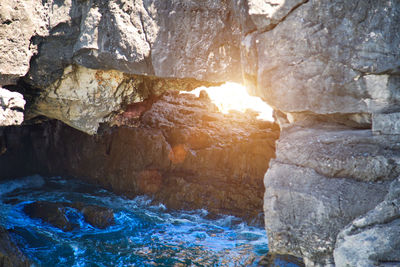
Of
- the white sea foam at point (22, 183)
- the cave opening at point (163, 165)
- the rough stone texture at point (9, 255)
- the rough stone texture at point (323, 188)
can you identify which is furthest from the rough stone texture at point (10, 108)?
the white sea foam at point (22, 183)

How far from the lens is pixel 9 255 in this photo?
4.96m

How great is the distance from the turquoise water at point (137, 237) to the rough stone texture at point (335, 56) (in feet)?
11.8

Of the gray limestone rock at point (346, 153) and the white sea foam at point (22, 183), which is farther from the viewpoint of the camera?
the white sea foam at point (22, 183)

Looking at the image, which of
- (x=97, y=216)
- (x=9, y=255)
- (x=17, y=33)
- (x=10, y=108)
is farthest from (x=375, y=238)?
(x=97, y=216)

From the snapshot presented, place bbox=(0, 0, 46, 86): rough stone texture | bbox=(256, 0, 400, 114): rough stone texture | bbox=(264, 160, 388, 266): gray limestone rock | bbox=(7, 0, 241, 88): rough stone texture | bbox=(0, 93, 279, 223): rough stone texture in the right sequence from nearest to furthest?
bbox=(264, 160, 388, 266): gray limestone rock
bbox=(256, 0, 400, 114): rough stone texture
bbox=(0, 0, 46, 86): rough stone texture
bbox=(7, 0, 241, 88): rough stone texture
bbox=(0, 93, 279, 223): rough stone texture

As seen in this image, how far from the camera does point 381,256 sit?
98.5 inches

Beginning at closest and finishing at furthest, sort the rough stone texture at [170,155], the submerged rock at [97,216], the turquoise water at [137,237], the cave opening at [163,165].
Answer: the turquoise water at [137,237] → the submerged rock at [97,216] → the cave opening at [163,165] → the rough stone texture at [170,155]

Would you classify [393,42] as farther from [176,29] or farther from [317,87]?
[176,29]

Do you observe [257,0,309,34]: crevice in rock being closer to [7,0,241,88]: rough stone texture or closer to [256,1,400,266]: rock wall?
[256,1,400,266]: rock wall

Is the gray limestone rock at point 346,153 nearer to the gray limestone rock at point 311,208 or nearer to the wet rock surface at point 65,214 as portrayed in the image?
the gray limestone rock at point 311,208

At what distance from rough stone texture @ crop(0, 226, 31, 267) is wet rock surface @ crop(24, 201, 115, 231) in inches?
80.4

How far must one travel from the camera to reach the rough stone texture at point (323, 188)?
2963 mm

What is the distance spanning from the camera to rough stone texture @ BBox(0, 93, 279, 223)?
9953mm

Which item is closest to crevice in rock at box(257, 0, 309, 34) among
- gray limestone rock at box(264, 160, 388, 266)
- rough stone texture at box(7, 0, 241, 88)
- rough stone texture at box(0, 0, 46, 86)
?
rough stone texture at box(7, 0, 241, 88)
